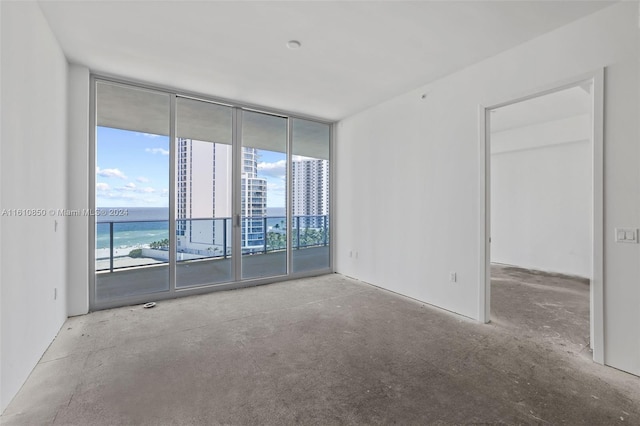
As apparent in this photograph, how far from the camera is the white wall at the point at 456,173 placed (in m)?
2.17

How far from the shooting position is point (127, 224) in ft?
15.7

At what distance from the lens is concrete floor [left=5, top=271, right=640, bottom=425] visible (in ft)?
5.67

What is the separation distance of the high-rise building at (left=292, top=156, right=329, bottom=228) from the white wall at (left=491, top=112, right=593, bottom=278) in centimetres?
387

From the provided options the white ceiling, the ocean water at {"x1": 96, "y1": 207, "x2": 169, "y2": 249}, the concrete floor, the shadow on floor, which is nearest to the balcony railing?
the ocean water at {"x1": 96, "y1": 207, "x2": 169, "y2": 249}

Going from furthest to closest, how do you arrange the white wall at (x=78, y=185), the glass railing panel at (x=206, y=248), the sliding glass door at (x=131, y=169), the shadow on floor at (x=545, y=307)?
the glass railing panel at (x=206, y=248) < the sliding glass door at (x=131, y=169) < the white wall at (x=78, y=185) < the shadow on floor at (x=545, y=307)

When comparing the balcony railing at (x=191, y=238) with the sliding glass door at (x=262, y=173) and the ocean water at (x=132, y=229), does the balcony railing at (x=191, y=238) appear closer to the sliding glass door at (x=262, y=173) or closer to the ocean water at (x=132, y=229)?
the ocean water at (x=132, y=229)

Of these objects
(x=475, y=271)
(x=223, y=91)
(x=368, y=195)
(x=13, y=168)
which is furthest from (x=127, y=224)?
(x=475, y=271)

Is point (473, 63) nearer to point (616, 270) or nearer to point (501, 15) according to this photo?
point (501, 15)

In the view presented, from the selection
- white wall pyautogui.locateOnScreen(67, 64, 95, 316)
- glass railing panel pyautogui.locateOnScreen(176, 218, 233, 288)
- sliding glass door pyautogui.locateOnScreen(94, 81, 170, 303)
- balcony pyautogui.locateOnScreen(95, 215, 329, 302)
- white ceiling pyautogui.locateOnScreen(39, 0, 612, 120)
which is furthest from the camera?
glass railing panel pyautogui.locateOnScreen(176, 218, 233, 288)

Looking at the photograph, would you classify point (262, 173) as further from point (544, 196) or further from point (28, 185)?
point (544, 196)

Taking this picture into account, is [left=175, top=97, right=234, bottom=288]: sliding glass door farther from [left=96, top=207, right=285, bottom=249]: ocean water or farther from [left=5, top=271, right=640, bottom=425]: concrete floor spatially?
[left=5, top=271, right=640, bottom=425]: concrete floor

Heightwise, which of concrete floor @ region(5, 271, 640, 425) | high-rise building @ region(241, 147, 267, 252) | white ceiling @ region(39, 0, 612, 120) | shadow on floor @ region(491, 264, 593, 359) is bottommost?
concrete floor @ region(5, 271, 640, 425)

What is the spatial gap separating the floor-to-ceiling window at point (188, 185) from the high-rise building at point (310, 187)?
0.02 m

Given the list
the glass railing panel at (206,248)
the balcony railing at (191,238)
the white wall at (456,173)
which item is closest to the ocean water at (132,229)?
the balcony railing at (191,238)
